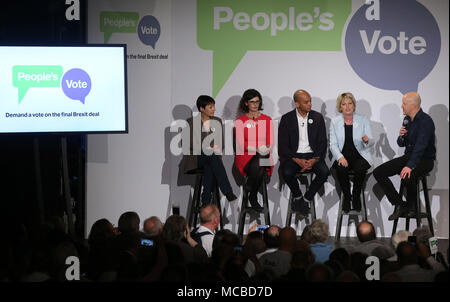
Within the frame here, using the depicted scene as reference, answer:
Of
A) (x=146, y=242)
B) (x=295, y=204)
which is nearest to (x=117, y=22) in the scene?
(x=295, y=204)

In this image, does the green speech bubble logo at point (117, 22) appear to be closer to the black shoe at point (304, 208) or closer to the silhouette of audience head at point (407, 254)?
the black shoe at point (304, 208)

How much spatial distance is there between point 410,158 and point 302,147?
3.26 feet

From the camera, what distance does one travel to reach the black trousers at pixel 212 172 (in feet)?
19.7

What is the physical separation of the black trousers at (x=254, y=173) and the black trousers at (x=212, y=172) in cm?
19

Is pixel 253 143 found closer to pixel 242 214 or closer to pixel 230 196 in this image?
pixel 230 196

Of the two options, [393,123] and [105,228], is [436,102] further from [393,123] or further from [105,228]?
[105,228]

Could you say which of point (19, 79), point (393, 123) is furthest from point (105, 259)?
point (393, 123)

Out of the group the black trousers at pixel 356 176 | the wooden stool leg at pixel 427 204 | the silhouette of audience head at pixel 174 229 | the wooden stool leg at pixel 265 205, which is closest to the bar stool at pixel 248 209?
the wooden stool leg at pixel 265 205

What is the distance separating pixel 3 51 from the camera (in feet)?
17.5

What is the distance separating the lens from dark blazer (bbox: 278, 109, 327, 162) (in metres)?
6.04

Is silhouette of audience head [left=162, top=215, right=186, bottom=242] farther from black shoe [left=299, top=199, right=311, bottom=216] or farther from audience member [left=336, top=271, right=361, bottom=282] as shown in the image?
black shoe [left=299, top=199, right=311, bottom=216]

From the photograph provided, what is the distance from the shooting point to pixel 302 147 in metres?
6.11

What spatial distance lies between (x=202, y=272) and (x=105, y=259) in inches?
25.2
